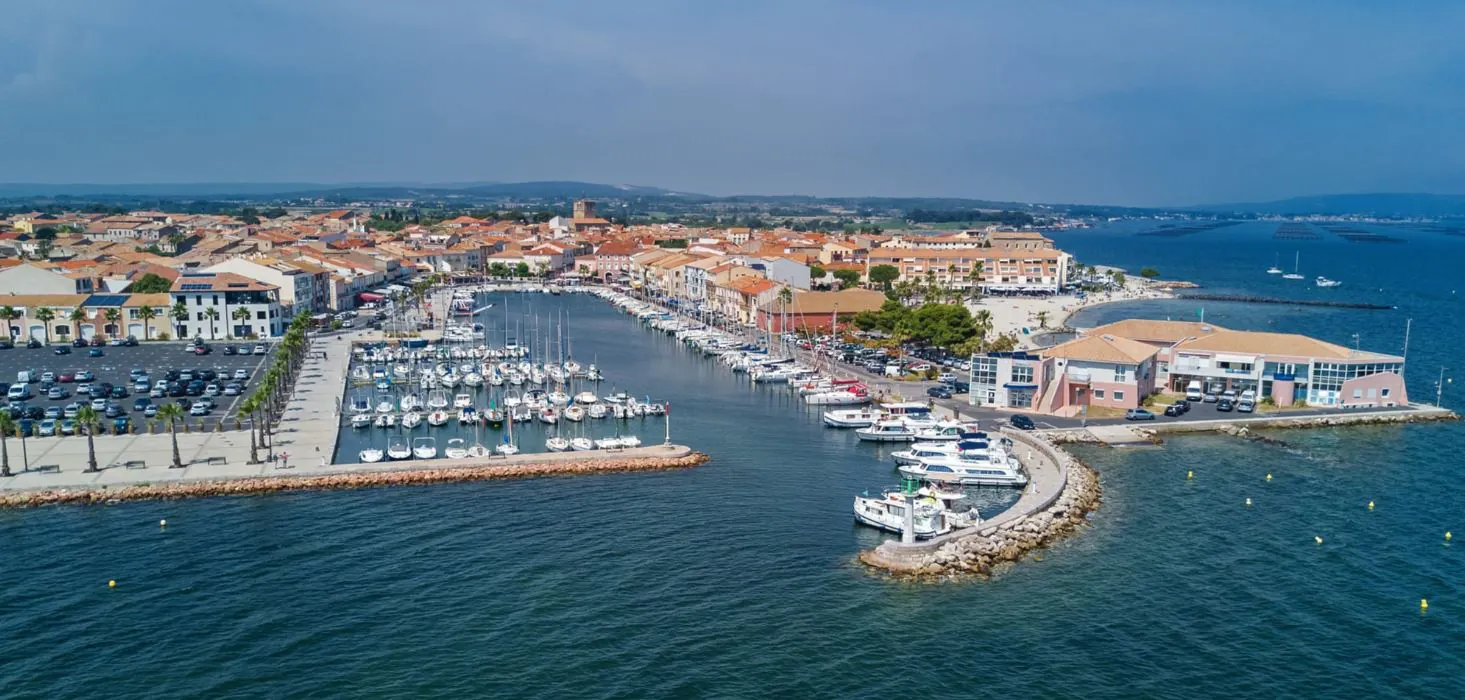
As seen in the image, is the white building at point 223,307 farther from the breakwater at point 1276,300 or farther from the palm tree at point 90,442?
the breakwater at point 1276,300

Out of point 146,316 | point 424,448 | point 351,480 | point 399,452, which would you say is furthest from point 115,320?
point 351,480

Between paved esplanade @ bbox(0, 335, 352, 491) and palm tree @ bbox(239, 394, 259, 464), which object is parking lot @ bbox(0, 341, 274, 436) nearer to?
paved esplanade @ bbox(0, 335, 352, 491)

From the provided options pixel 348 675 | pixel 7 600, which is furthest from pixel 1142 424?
pixel 7 600

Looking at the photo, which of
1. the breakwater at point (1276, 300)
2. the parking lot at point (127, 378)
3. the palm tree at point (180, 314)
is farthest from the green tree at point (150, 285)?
the breakwater at point (1276, 300)

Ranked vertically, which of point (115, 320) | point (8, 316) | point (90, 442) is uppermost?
point (8, 316)

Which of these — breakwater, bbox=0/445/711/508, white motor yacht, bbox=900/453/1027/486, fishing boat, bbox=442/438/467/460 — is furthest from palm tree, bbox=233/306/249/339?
white motor yacht, bbox=900/453/1027/486

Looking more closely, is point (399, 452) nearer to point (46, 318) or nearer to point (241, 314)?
point (241, 314)
